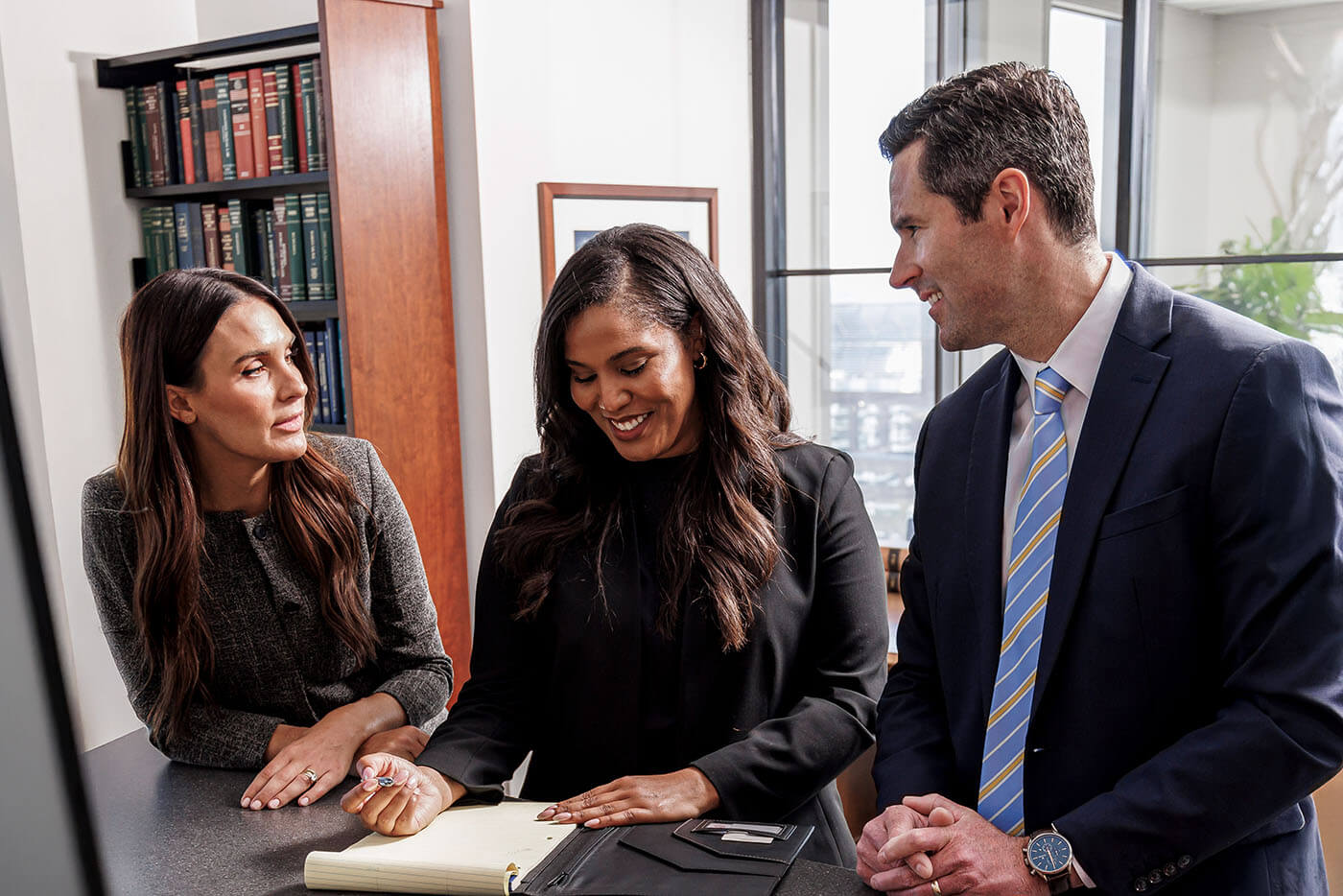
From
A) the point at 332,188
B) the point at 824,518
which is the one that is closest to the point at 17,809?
the point at 824,518

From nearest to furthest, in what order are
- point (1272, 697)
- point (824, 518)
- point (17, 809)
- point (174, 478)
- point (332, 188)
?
point (17, 809) < point (1272, 697) < point (824, 518) < point (174, 478) < point (332, 188)

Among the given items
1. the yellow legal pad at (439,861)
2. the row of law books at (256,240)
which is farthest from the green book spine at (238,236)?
the yellow legal pad at (439,861)

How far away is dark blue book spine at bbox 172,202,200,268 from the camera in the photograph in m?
3.68

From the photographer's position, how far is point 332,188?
3.26m

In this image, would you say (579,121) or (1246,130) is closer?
(1246,130)

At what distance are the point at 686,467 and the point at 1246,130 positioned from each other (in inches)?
108

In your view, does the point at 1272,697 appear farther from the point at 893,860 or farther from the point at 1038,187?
the point at 1038,187

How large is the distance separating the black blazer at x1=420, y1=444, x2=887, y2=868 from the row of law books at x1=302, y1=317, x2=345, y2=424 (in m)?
1.91

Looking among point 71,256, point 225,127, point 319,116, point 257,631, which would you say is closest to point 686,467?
point 257,631

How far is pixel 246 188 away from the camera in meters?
3.64

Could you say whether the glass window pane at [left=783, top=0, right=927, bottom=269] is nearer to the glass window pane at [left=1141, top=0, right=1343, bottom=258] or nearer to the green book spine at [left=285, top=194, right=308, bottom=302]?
the glass window pane at [left=1141, top=0, right=1343, bottom=258]

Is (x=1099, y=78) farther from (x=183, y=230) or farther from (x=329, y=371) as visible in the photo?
(x=183, y=230)

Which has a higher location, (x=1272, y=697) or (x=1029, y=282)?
(x=1029, y=282)

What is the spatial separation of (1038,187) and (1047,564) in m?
0.47
